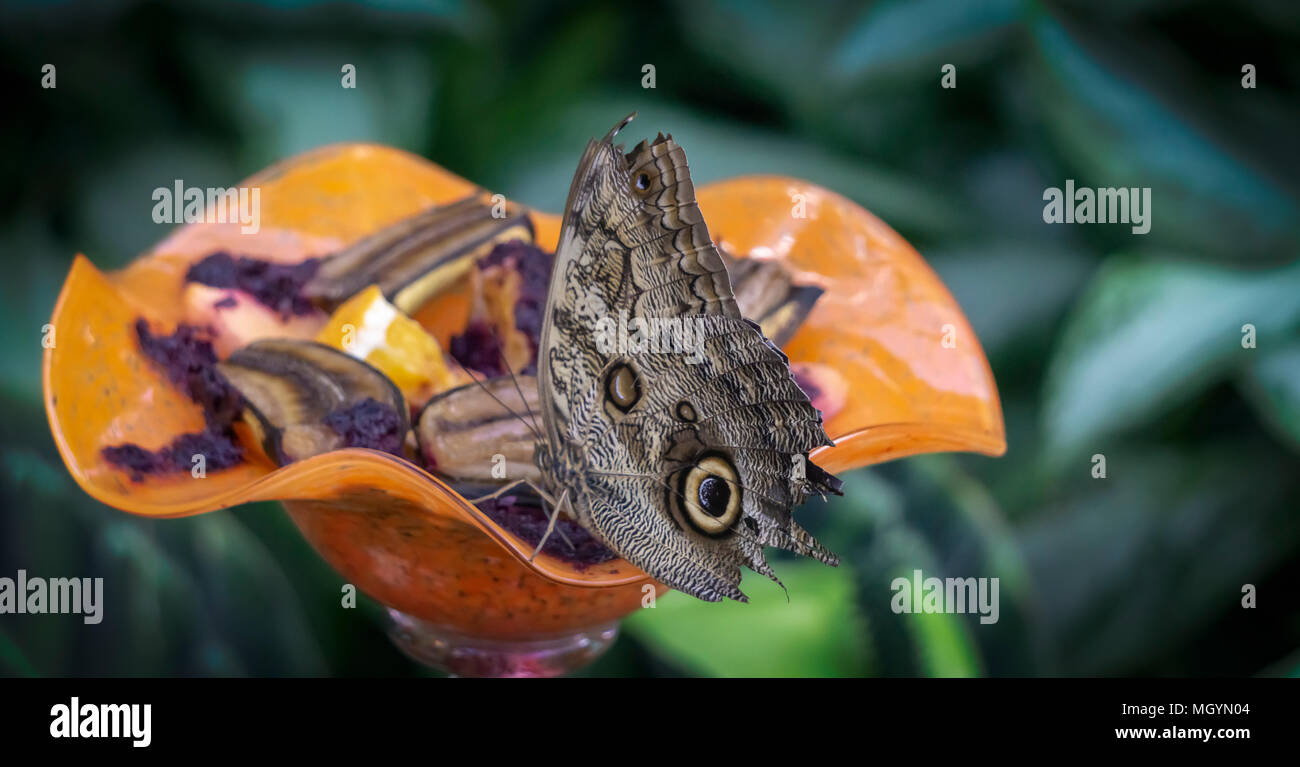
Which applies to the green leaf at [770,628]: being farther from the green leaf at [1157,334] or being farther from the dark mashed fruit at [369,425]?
the dark mashed fruit at [369,425]

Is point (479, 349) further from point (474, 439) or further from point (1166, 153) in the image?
point (1166, 153)

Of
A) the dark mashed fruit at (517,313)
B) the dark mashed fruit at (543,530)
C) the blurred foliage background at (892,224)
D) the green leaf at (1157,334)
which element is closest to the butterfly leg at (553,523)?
the dark mashed fruit at (543,530)

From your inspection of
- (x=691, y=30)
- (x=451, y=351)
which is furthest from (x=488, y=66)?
(x=451, y=351)

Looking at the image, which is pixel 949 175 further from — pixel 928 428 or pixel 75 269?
pixel 75 269

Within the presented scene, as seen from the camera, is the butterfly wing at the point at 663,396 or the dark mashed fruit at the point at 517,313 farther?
the dark mashed fruit at the point at 517,313

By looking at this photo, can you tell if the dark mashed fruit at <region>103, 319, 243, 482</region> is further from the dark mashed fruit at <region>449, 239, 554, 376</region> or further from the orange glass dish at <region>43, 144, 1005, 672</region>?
the dark mashed fruit at <region>449, 239, 554, 376</region>

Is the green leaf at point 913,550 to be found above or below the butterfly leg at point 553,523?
below

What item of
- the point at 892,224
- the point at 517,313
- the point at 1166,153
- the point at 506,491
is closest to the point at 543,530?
the point at 506,491
